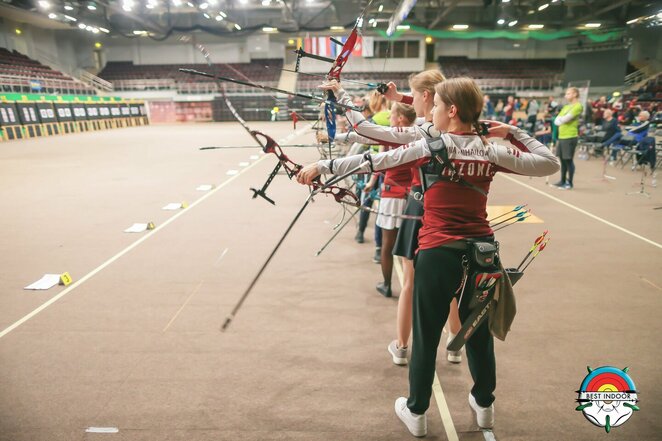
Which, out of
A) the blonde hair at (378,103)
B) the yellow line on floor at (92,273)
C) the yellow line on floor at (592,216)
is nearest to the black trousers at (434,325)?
the blonde hair at (378,103)

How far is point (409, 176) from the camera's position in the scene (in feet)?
8.47

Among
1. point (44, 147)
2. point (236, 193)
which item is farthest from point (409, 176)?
point (44, 147)

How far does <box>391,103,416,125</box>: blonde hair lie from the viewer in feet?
8.06

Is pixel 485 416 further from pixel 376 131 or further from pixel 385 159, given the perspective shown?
pixel 376 131

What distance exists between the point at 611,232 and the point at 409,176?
3.21 m

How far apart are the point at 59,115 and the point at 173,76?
9.98 m

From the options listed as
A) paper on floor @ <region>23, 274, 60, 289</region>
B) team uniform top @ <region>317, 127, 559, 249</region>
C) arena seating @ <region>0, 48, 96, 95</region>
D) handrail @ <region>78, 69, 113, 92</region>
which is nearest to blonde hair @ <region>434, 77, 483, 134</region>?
team uniform top @ <region>317, 127, 559, 249</region>

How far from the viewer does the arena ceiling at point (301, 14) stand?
1816cm

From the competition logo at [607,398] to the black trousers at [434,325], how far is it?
0.51 m

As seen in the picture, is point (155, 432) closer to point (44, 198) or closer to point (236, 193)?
point (236, 193)

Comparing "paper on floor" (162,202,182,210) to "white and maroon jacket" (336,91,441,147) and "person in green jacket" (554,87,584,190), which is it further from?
"person in green jacket" (554,87,584,190)

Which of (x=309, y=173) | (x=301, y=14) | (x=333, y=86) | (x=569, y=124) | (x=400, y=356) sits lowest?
(x=400, y=356)

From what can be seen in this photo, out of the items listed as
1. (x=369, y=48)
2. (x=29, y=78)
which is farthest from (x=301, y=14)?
(x=369, y=48)

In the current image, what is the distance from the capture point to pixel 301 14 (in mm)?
21562
